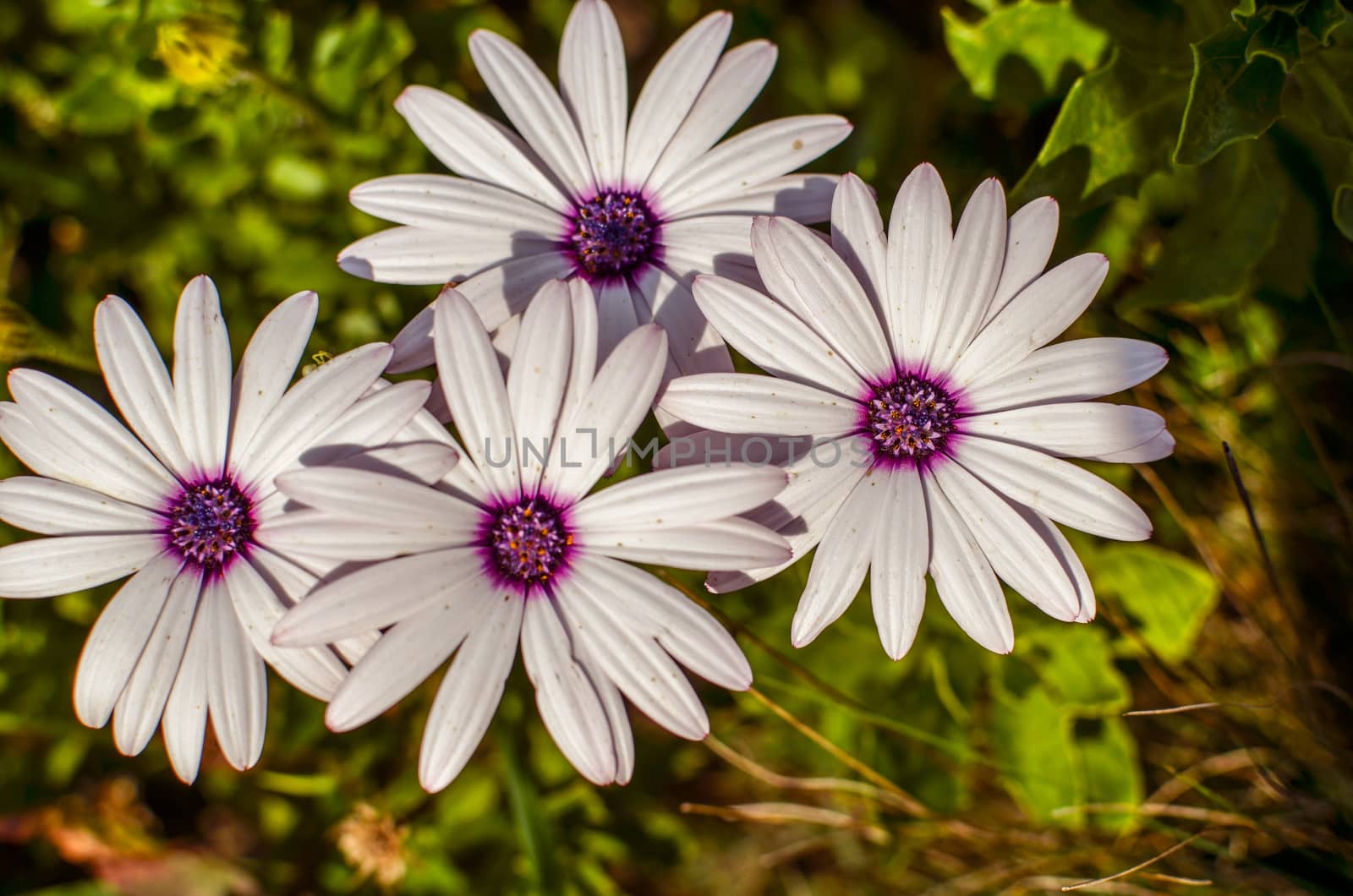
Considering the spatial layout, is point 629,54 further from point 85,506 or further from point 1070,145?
point 85,506

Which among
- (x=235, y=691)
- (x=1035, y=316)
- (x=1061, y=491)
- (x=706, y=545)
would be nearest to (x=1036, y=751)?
(x=1061, y=491)

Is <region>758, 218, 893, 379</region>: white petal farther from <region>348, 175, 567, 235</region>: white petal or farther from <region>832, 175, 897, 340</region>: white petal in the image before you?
<region>348, 175, 567, 235</region>: white petal

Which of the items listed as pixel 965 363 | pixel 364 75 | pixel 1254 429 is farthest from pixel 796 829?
pixel 364 75

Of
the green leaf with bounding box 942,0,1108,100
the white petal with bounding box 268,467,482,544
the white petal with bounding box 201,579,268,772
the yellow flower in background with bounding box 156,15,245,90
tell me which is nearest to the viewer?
the white petal with bounding box 268,467,482,544

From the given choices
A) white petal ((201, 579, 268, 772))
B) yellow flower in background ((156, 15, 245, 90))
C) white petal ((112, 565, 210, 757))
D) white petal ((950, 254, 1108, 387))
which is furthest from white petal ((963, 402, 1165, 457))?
yellow flower in background ((156, 15, 245, 90))

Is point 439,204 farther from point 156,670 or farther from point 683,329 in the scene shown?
point 156,670
